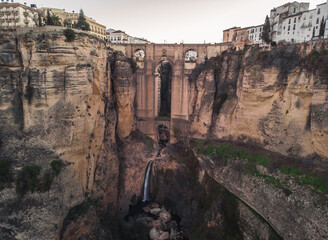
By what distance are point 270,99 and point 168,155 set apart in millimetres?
12442

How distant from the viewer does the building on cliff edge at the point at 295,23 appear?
79.3 ft

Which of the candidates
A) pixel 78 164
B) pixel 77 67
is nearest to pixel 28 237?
pixel 78 164

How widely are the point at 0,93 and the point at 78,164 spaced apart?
6.49m

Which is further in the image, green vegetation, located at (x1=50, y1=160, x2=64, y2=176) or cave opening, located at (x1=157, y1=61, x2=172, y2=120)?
cave opening, located at (x1=157, y1=61, x2=172, y2=120)

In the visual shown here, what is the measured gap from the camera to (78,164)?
51.6 feet

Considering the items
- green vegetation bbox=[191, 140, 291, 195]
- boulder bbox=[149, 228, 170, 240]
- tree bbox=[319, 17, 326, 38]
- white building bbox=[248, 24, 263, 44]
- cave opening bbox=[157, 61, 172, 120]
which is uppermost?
white building bbox=[248, 24, 263, 44]

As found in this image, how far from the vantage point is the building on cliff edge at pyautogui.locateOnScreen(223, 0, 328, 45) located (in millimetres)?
24156

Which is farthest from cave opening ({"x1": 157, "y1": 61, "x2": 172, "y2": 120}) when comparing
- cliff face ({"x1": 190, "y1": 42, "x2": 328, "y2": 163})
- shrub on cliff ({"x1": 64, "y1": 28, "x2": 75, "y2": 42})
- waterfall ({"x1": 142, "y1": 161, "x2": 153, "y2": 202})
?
shrub on cliff ({"x1": 64, "y1": 28, "x2": 75, "y2": 42})

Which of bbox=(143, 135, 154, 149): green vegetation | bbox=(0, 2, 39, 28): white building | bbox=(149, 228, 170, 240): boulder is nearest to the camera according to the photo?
bbox=(149, 228, 170, 240): boulder

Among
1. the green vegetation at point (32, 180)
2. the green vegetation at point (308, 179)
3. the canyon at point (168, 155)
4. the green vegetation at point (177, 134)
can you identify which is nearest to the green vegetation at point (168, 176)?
the canyon at point (168, 155)

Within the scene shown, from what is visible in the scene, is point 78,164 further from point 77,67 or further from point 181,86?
point 181,86

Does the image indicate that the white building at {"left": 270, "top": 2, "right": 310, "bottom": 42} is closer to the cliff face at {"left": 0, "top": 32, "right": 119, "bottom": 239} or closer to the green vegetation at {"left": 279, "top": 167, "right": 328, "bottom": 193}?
the green vegetation at {"left": 279, "top": 167, "right": 328, "bottom": 193}

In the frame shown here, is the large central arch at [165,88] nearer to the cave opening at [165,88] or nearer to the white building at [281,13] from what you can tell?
the cave opening at [165,88]

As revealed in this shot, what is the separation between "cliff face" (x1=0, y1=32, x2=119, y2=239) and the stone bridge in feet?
39.6
